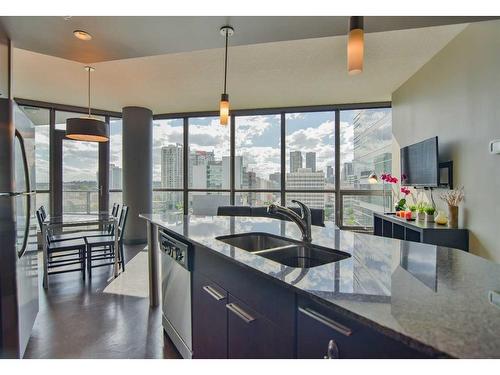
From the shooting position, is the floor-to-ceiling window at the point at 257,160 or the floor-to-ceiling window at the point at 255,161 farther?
the floor-to-ceiling window at the point at 257,160

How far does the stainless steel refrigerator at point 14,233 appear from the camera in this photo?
→ 179 cm

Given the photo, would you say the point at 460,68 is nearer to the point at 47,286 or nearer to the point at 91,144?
the point at 47,286

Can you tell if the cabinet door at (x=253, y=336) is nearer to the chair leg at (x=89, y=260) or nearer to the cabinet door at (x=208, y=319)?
the cabinet door at (x=208, y=319)

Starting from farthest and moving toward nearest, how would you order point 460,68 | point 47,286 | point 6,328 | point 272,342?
point 47,286 → point 460,68 → point 6,328 → point 272,342

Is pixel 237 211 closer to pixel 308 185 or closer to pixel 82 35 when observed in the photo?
pixel 308 185

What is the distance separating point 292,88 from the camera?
14.3 feet

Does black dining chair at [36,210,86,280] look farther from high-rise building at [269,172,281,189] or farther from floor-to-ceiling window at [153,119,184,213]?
high-rise building at [269,172,281,189]

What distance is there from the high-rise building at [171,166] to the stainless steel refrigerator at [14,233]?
3806 millimetres

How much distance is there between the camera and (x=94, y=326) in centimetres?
233

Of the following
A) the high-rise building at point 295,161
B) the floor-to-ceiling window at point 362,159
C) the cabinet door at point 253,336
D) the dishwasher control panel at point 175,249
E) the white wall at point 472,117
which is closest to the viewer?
the cabinet door at point 253,336

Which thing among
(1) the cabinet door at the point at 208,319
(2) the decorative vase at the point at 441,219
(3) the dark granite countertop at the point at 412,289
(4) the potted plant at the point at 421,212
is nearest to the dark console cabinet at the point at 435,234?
(2) the decorative vase at the point at 441,219
